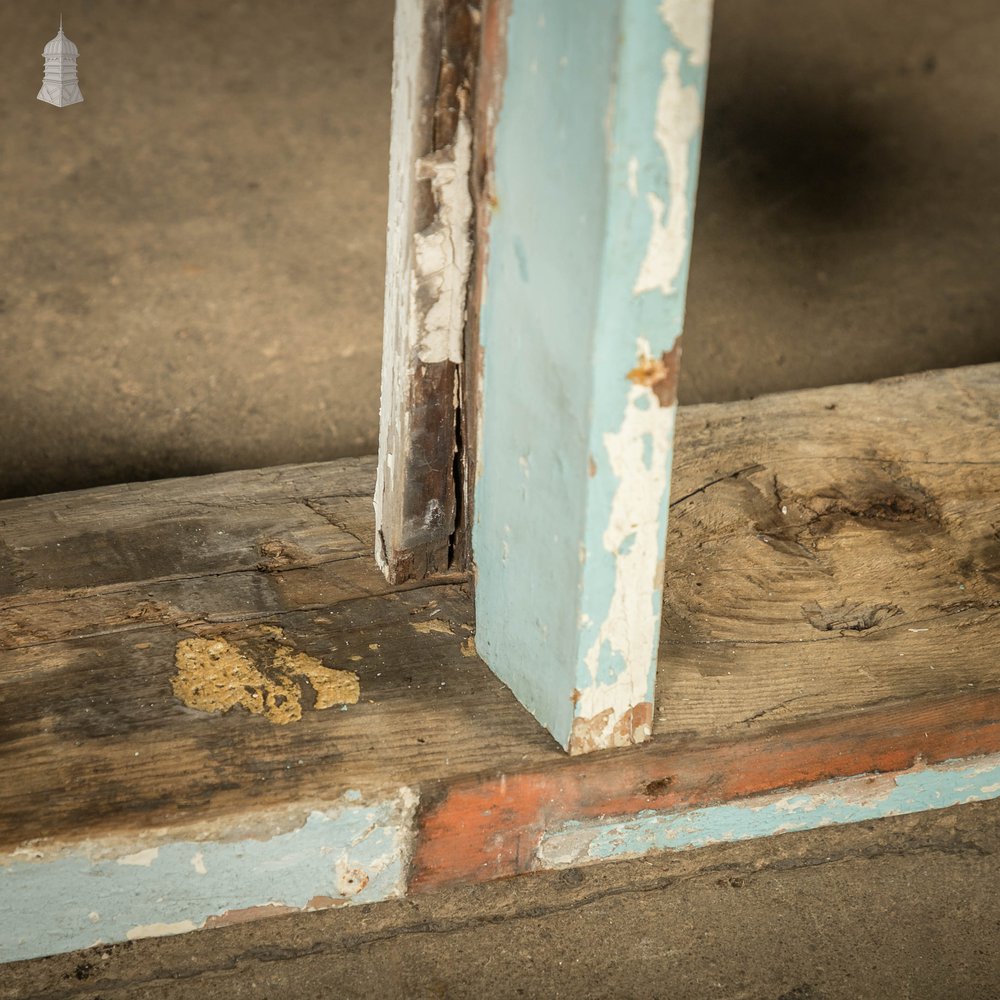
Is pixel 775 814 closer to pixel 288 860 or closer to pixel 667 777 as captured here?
pixel 667 777

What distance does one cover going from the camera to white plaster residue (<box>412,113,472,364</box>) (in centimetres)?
154

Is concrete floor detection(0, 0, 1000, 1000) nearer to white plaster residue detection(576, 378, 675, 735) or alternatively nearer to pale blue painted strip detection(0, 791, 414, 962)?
pale blue painted strip detection(0, 791, 414, 962)

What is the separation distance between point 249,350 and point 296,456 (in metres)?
0.43

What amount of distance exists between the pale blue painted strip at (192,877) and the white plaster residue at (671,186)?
0.67 meters

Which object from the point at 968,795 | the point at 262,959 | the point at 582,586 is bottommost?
the point at 262,959

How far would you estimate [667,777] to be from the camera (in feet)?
5.40

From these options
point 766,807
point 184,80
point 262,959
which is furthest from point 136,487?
point 184,80

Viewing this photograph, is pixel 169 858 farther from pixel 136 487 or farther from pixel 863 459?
pixel 863 459

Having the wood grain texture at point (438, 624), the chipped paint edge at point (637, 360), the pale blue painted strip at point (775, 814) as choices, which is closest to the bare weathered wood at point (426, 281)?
the wood grain texture at point (438, 624)

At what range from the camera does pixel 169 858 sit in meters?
1.49

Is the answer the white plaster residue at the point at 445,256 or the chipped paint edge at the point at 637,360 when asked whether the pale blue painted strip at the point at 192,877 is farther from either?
the white plaster residue at the point at 445,256

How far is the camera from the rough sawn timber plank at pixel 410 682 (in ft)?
4.99

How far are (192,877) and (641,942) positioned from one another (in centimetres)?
63

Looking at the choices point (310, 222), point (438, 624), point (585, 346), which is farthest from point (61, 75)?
point (310, 222)
